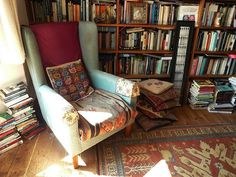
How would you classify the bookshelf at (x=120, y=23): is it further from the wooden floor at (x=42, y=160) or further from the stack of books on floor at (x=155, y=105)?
the wooden floor at (x=42, y=160)

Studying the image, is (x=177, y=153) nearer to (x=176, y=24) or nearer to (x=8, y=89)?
(x=176, y=24)

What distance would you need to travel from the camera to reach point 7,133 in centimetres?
175

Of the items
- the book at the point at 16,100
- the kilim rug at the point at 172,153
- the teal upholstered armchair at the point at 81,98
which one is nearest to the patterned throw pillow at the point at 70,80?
the teal upholstered armchair at the point at 81,98

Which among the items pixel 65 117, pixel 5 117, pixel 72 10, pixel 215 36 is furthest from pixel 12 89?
pixel 215 36

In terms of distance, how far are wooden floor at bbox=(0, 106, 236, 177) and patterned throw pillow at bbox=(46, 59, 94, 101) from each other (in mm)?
486

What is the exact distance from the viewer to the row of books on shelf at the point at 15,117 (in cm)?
173

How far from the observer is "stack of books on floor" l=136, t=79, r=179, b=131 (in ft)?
6.89

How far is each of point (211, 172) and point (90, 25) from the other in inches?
65.4

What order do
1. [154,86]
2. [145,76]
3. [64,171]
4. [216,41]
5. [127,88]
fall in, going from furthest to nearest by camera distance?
1. [145,76]
2. [216,41]
3. [154,86]
4. [127,88]
5. [64,171]

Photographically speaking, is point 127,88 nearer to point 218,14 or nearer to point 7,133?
point 7,133

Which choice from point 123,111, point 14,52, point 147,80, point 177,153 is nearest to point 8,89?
point 14,52

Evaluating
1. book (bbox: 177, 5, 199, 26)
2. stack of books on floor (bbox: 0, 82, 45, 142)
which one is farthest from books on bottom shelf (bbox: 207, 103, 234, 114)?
stack of books on floor (bbox: 0, 82, 45, 142)

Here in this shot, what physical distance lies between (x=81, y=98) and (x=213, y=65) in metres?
1.66

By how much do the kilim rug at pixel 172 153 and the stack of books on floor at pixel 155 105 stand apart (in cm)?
9
